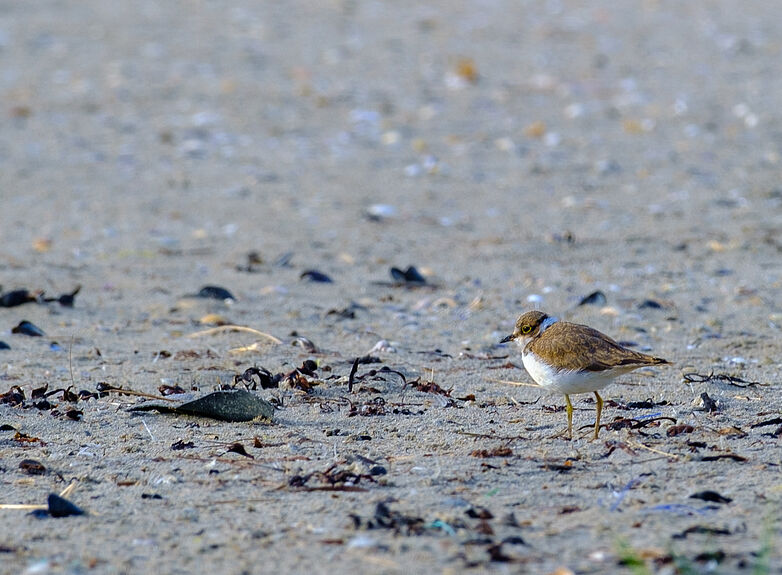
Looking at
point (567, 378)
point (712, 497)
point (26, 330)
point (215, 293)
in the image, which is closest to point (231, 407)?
point (567, 378)

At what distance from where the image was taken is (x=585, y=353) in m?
4.02

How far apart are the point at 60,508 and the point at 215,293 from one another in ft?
10.7

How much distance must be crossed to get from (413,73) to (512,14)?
2867 mm

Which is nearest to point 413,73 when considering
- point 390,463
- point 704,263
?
point 704,263

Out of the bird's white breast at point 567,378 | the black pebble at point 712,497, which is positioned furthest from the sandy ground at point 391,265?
the bird's white breast at point 567,378

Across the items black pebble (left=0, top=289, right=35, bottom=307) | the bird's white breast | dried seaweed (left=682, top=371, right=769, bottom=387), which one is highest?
the bird's white breast

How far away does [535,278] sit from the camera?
715 centimetres

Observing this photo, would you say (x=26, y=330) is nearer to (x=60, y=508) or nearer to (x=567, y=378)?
(x=60, y=508)

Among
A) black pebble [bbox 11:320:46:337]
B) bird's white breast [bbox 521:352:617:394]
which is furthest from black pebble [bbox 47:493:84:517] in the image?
black pebble [bbox 11:320:46:337]

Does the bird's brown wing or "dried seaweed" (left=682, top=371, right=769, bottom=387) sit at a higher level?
the bird's brown wing

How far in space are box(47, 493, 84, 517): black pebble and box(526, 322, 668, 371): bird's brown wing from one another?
1.75 meters

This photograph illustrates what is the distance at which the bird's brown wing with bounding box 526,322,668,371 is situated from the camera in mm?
3992

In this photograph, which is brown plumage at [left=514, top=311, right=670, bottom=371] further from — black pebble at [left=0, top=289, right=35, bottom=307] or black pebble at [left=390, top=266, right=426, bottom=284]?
black pebble at [left=0, top=289, right=35, bottom=307]

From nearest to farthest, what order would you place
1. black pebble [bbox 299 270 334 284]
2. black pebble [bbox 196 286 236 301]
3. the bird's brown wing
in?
the bird's brown wing, black pebble [bbox 196 286 236 301], black pebble [bbox 299 270 334 284]
